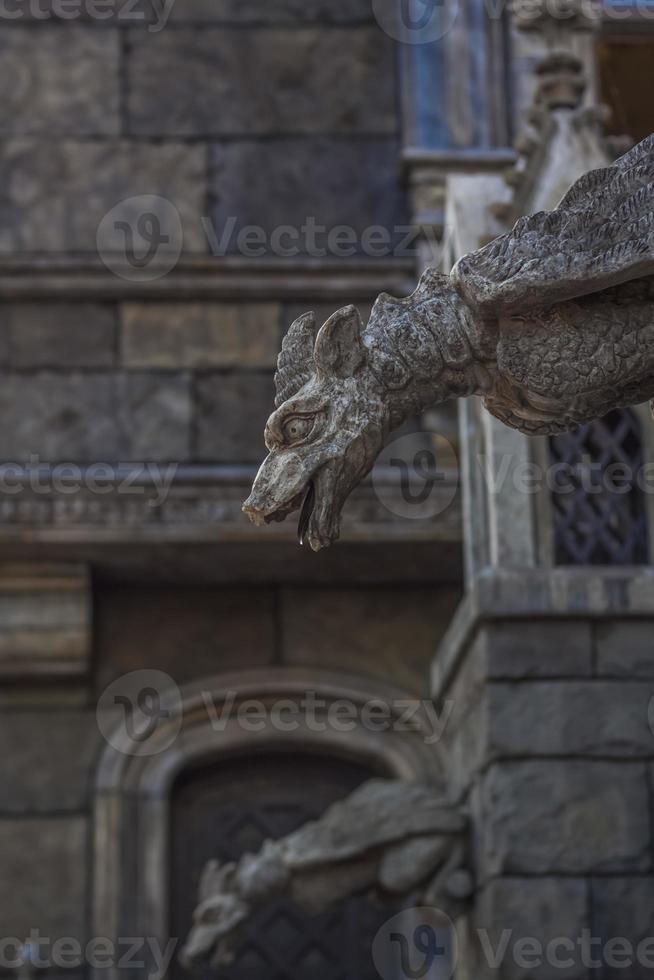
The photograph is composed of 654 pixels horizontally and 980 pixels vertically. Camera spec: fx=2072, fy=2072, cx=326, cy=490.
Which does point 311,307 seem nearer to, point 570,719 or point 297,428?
point 570,719

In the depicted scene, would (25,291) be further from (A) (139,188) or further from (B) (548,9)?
(B) (548,9)

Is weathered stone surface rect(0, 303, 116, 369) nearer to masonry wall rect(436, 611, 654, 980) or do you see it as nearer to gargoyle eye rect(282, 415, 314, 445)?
masonry wall rect(436, 611, 654, 980)

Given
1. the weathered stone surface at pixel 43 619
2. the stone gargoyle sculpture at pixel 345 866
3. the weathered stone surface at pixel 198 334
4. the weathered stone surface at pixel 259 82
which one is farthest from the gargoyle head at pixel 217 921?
the weathered stone surface at pixel 259 82

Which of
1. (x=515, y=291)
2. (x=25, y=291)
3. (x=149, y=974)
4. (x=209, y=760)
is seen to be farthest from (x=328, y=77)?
(x=515, y=291)

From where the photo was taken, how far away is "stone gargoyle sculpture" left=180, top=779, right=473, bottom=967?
652cm

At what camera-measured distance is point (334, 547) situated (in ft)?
26.5

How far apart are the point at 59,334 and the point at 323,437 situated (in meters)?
5.01

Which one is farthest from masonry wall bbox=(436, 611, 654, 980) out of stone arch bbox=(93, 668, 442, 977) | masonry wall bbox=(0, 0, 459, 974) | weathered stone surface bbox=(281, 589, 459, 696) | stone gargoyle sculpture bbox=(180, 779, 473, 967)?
masonry wall bbox=(0, 0, 459, 974)

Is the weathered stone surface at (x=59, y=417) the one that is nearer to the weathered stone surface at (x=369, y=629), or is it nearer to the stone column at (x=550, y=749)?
the weathered stone surface at (x=369, y=629)

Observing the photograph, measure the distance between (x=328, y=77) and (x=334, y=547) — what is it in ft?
7.19

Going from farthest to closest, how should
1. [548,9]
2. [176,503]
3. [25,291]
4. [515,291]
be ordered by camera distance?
[25,291] < [176,503] < [548,9] < [515,291]

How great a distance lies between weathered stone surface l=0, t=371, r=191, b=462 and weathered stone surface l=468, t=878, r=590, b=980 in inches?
112

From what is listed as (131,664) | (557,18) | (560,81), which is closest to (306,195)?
(557,18)

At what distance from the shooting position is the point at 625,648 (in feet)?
20.9
